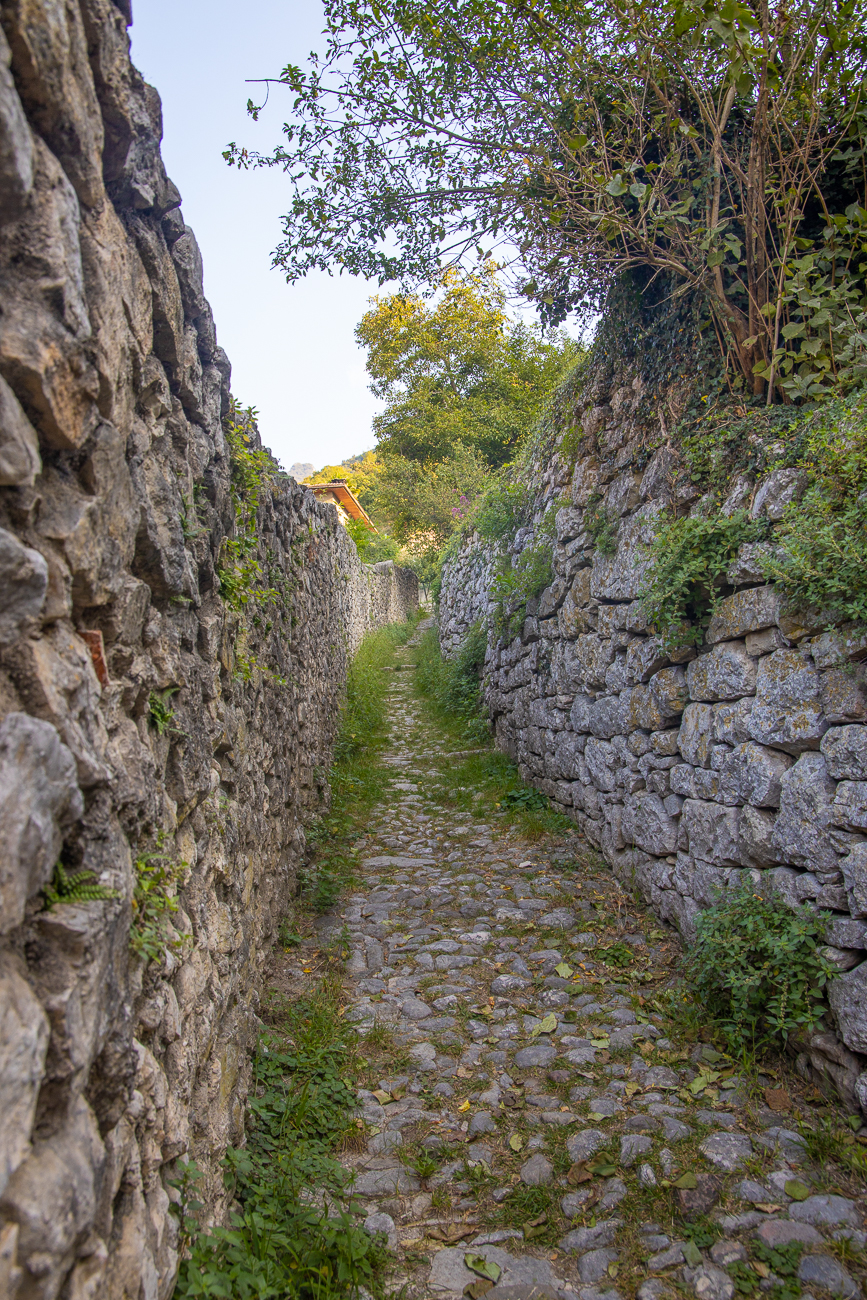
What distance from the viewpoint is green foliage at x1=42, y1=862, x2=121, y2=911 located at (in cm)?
131

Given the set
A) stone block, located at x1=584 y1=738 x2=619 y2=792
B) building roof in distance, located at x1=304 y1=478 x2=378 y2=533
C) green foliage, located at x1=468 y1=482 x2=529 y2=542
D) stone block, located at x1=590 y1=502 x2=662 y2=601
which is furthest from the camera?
building roof in distance, located at x1=304 y1=478 x2=378 y2=533

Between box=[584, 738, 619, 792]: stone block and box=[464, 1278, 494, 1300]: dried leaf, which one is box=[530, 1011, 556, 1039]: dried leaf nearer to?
box=[464, 1278, 494, 1300]: dried leaf

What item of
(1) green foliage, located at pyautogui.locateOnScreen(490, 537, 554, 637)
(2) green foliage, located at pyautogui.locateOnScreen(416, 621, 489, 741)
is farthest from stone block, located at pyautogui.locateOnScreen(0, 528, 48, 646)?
(2) green foliage, located at pyautogui.locateOnScreen(416, 621, 489, 741)

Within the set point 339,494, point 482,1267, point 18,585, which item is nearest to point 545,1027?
point 482,1267

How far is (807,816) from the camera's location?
10.5ft

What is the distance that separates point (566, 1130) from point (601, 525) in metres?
4.00

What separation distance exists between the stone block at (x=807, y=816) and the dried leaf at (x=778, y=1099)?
910mm

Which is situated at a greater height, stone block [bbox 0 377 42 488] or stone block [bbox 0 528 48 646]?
stone block [bbox 0 377 42 488]

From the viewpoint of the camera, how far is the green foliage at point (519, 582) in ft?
22.8

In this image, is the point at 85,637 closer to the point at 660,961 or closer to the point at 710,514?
the point at 710,514

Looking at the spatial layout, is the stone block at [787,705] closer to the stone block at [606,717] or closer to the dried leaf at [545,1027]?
the stone block at [606,717]

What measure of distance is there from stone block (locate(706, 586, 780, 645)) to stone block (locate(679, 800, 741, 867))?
90 centimetres

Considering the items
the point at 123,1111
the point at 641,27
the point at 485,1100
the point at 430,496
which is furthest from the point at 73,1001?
the point at 430,496

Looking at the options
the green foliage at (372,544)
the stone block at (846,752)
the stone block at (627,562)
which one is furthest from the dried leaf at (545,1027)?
the green foliage at (372,544)
